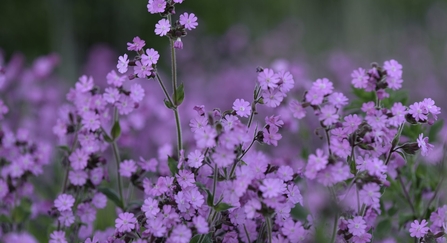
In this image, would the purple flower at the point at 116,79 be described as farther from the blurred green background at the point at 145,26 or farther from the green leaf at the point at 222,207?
the blurred green background at the point at 145,26

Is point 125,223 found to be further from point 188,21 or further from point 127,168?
point 188,21

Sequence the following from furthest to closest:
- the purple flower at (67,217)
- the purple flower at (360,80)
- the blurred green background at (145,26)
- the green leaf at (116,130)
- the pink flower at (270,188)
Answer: the blurred green background at (145,26), the green leaf at (116,130), the purple flower at (67,217), the purple flower at (360,80), the pink flower at (270,188)

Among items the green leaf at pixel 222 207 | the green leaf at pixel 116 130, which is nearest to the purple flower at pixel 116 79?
the green leaf at pixel 116 130

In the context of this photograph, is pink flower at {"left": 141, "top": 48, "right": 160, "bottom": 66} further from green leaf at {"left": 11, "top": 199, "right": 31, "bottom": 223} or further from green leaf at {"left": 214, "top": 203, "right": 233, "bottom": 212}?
green leaf at {"left": 11, "top": 199, "right": 31, "bottom": 223}

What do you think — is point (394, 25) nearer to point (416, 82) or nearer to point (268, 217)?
point (416, 82)

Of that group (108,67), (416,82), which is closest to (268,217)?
(416,82)

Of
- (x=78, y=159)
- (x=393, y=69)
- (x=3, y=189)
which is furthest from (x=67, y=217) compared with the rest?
(x=393, y=69)
